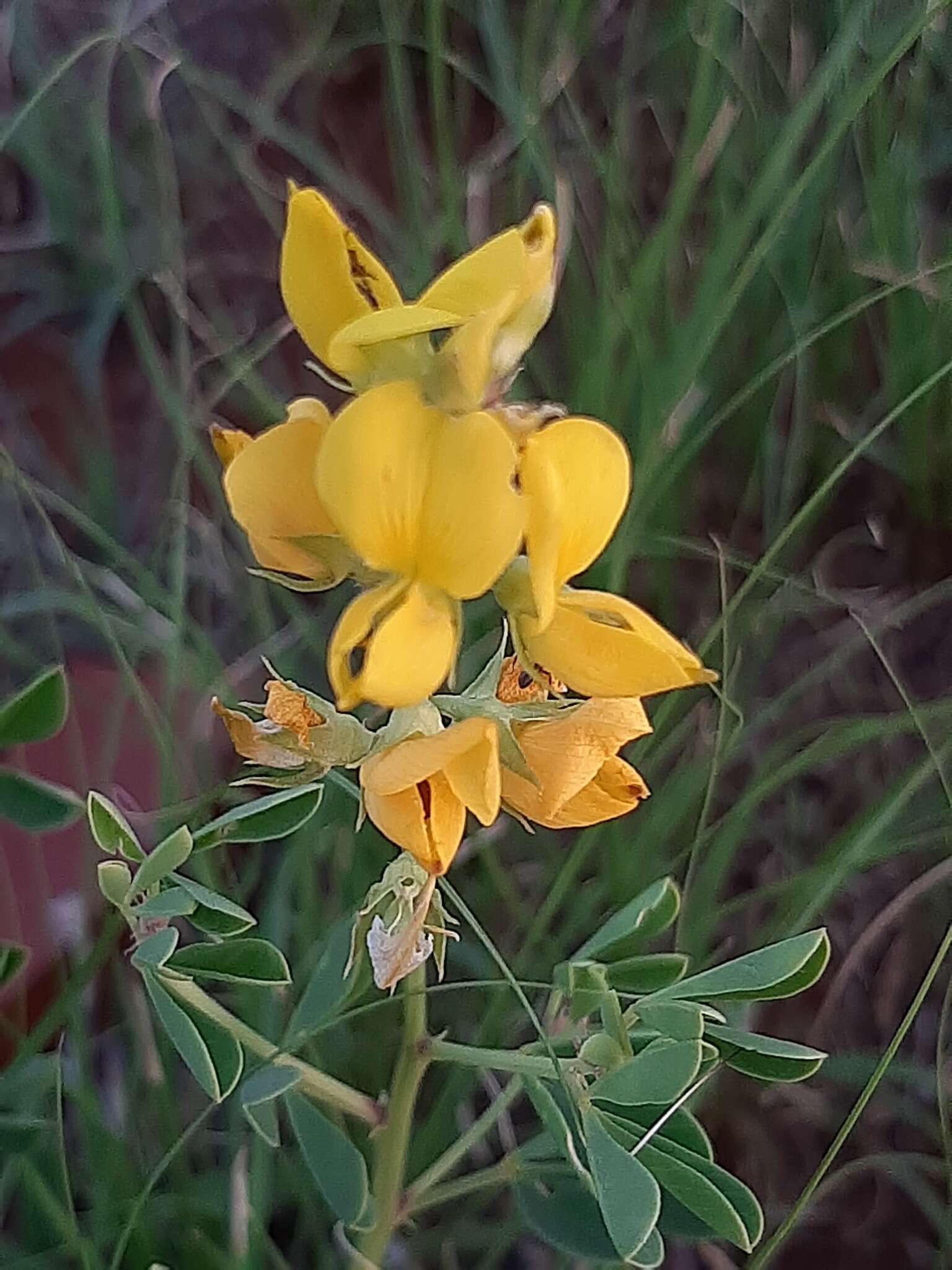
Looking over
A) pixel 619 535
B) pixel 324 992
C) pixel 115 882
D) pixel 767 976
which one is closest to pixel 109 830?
pixel 115 882

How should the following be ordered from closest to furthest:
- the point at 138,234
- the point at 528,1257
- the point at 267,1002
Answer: the point at 267,1002 → the point at 528,1257 → the point at 138,234

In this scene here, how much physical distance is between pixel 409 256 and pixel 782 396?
11.6 inches

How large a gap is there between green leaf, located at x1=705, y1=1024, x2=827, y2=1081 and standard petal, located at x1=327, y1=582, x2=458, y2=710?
18 cm

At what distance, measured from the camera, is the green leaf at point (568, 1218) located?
58 centimetres

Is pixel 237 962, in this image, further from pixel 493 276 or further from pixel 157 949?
pixel 493 276

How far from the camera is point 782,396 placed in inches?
→ 40.9

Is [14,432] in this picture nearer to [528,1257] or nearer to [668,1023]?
[528,1257]

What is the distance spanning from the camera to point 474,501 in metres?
0.38

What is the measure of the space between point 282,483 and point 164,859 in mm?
137

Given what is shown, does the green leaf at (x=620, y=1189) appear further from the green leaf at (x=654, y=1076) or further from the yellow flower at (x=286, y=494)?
the yellow flower at (x=286, y=494)

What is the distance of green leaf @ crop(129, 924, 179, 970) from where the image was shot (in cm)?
45

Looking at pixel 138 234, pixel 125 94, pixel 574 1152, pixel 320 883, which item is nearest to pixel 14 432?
pixel 138 234

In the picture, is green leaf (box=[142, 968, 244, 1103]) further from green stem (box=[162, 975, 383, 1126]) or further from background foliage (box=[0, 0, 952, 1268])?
background foliage (box=[0, 0, 952, 1268])

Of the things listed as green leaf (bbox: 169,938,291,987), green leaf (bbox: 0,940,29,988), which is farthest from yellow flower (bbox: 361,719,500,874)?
green leaf (bbox: 0,940,29,988)
